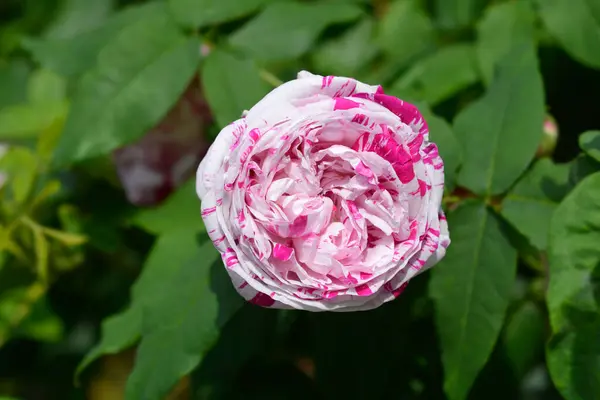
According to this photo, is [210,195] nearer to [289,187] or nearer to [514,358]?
[289,187]

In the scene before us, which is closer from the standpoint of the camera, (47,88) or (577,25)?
(577,25)

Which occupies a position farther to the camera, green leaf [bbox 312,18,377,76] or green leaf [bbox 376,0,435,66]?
green leaf [bbox 312,18,377,76]

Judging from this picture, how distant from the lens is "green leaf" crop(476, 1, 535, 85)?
3.66 feet

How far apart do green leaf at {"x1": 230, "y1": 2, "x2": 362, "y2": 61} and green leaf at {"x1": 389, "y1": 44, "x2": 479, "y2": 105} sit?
0.15m

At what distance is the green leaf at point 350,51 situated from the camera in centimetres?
150

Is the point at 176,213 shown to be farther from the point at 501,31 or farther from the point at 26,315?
the point at 501,31

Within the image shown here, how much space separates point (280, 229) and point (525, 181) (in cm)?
37

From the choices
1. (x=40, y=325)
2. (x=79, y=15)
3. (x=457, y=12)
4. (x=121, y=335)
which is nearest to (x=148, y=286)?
(x=121, y=335)

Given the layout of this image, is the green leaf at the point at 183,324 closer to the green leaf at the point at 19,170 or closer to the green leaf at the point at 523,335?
the green leaf at the point at 19,170

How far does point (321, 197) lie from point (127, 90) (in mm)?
387

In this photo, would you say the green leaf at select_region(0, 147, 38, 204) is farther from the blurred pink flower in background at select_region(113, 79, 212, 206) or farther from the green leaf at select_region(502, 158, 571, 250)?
the green leaf at select_region(502, 158, 571, 250)

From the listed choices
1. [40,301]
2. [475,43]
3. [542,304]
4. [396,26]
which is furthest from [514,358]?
[40,301]

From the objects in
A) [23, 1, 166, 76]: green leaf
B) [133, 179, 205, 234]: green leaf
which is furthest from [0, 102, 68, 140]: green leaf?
[133, 179, 205, 234]: green leaf

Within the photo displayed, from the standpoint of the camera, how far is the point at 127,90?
3.25ft
